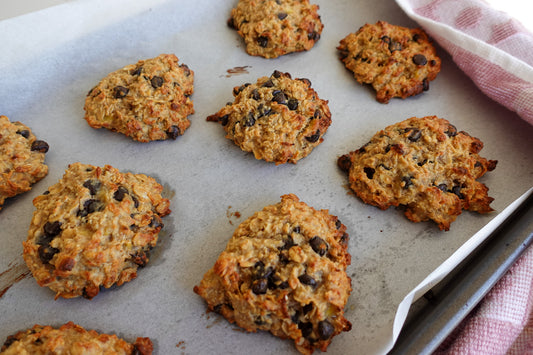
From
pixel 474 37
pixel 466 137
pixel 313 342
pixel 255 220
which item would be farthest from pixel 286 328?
pixel 474 37

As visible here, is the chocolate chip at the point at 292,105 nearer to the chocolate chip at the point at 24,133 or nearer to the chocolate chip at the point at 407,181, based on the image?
the chocolate chip at the point at 407,181

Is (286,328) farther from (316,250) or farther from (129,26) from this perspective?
(129,26)

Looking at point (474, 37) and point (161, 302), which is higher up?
point (474, 37)

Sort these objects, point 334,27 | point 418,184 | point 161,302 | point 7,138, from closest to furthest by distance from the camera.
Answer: point 161,302, point 418,184, point 7,138, point 334,27

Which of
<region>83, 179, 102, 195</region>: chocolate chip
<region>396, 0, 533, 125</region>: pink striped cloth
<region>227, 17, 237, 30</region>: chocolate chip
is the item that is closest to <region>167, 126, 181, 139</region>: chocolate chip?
<region>83, 179, 102, 195</region>: chocolate chip

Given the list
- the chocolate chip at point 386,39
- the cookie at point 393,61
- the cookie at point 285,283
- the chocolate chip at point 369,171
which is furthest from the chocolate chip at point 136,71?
the chocolate chip at point 386,39
